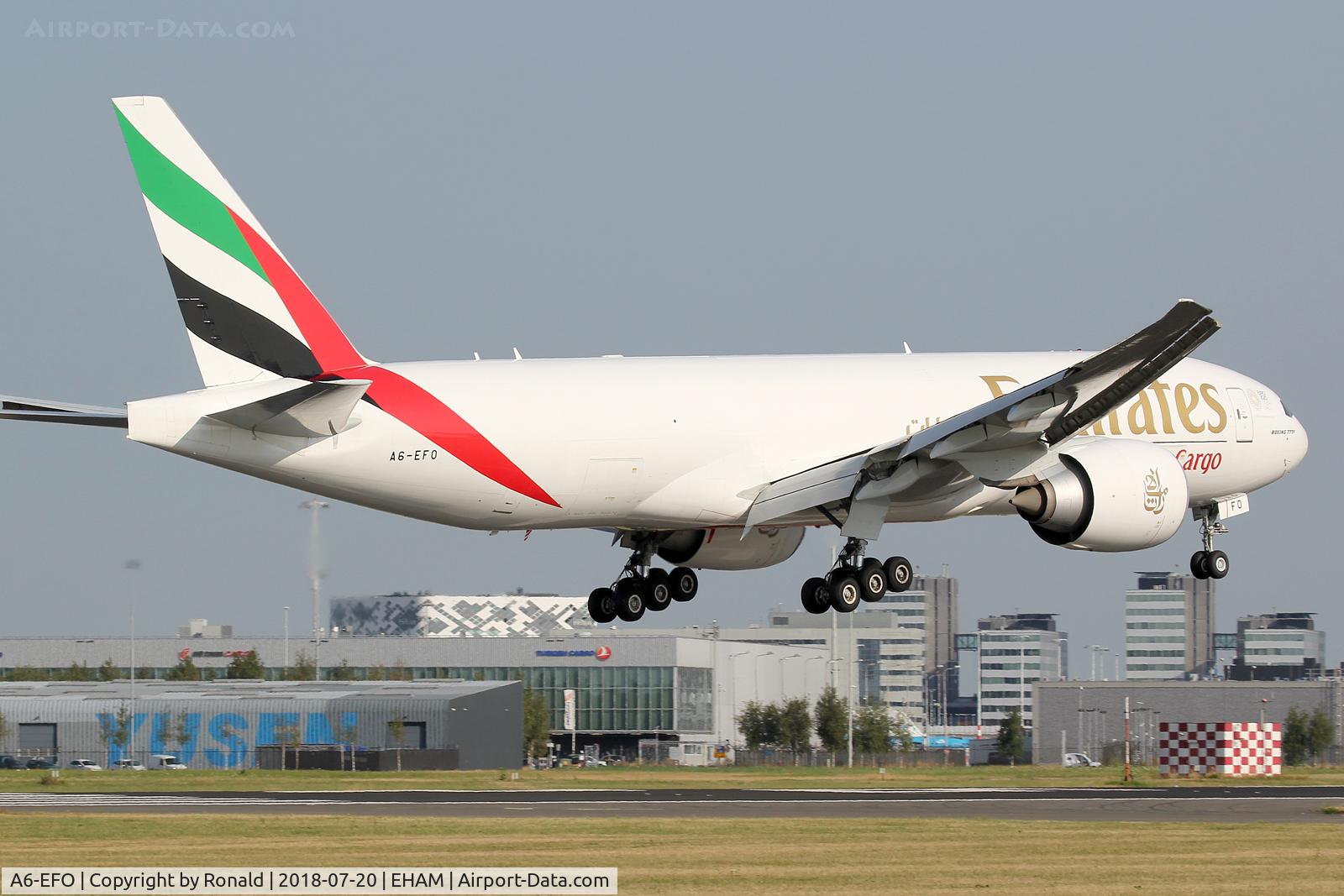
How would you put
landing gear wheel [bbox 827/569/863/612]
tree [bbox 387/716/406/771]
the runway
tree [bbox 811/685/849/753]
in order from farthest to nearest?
tree [bbox 811/685/849/753], tree [bbox 387/716/406/771], the runway, landing gear wheel [bbox 827/569/863/612]

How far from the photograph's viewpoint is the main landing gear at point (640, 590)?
4500 centimetres

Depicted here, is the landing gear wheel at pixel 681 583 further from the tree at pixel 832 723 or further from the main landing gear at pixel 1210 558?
the tree at pixel 832 723

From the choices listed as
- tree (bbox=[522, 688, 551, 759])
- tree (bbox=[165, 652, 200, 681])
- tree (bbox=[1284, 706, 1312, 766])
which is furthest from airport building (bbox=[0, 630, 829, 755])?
tree (bbox=[1284, 706, 1312, 766])

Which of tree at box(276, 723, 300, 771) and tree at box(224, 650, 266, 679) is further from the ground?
tree at box(224, 650, 266, 679)

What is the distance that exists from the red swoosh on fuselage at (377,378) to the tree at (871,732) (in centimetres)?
9032

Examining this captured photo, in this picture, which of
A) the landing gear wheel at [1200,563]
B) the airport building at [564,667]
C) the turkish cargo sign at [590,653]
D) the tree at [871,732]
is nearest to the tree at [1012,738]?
the tree at [871,732]

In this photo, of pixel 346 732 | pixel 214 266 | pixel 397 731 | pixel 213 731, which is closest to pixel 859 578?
pixel 214 266

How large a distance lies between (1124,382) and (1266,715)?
104m

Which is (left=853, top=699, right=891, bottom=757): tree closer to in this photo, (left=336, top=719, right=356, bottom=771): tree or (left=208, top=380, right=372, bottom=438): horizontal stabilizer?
(left=336, top=719, right=356, bottom=771): tree

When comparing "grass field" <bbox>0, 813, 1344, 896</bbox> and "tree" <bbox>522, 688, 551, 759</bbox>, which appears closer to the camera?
"grass field" <bbox>0, 813, 1344, 896</bbox>

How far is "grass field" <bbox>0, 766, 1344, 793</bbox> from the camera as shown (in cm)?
6219

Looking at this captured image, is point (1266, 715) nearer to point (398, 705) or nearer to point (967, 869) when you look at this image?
point (398, 705)

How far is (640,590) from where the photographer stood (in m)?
45.1

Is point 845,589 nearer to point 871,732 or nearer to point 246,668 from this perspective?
point 871,732
